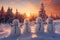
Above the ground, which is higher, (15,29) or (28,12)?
(28,12)

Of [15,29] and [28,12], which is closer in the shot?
[15,29]

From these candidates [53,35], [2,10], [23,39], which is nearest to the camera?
[23,39]

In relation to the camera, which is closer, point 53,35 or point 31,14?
point 53,35

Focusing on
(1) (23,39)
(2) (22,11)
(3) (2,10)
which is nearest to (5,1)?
(3) (2,10)

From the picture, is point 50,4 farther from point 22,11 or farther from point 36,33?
point 36,33

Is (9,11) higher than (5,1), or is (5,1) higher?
(5,1)

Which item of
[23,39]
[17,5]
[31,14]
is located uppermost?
[17,5]

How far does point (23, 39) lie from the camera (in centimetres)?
129

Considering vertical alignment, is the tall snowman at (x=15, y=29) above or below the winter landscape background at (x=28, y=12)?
below

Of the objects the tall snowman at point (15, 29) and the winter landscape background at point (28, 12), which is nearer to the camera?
the tall snowman at point (15, 29)

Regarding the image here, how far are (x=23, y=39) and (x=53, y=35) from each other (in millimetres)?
310

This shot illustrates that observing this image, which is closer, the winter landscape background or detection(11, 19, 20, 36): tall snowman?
detection(11, 19, 20, 36): tall snowman

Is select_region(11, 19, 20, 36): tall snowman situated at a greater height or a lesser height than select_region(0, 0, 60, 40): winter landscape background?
lesser

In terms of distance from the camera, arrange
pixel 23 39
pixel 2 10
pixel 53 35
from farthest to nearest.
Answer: pixel 2 10 → pixel 53 35 → pixel 23 39
